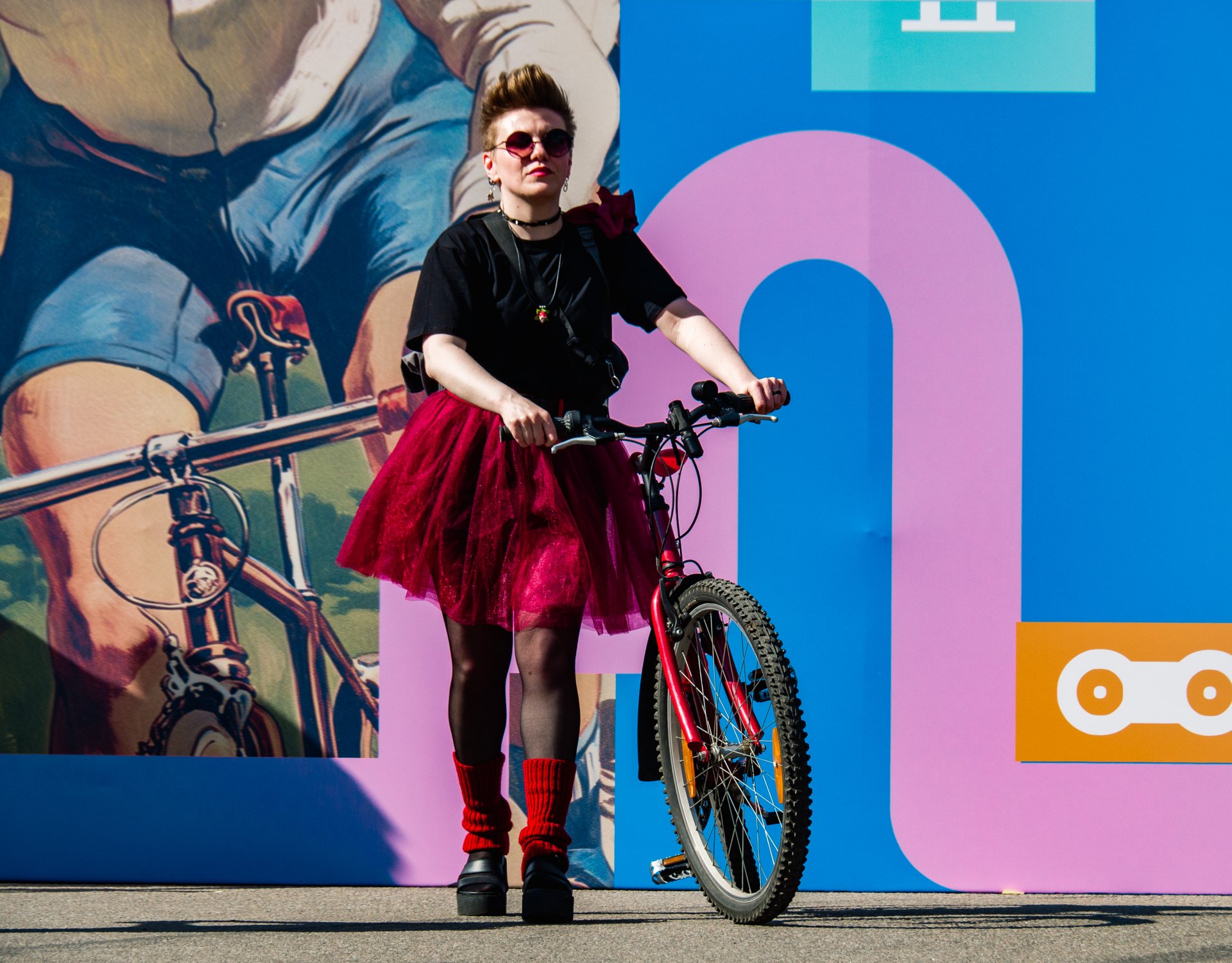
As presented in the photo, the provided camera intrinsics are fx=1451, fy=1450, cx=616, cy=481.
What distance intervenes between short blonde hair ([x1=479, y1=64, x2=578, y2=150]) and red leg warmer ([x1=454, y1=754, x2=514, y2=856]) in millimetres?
1331

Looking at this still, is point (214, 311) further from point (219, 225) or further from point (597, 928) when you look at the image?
point (597, 928)

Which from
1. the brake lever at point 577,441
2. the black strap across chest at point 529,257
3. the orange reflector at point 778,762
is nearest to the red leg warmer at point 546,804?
the orange reflector at point 778,762

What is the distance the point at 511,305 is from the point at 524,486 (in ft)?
1.27

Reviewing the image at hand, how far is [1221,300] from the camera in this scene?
3.61 m

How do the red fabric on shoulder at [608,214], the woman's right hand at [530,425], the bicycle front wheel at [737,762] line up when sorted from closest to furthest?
1. the bicycle front wheel at [737,762]
2. the woman's right hand at [530,425]
3. the red fabric on shoulder at [608,214]

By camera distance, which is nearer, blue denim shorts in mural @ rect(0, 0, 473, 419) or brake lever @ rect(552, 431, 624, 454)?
brake lever @ rect(552, 431, 624, 454)

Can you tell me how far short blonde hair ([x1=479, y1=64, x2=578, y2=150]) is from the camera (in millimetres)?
3047

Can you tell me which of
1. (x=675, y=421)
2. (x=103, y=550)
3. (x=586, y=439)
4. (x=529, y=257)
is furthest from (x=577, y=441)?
(x=103, y=550)

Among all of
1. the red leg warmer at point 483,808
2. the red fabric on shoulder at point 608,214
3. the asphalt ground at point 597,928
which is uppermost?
the red fabric on shoulder at point 608,214

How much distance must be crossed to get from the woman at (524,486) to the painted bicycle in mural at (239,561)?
0.60 meters

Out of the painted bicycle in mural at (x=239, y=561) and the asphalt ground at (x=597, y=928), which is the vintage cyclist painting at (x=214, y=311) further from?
the asphalt ground at (x=597, y=928)

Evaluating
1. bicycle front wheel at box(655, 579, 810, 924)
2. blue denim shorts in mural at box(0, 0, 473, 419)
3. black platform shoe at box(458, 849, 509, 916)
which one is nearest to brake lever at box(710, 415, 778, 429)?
bicycle front wheel at box(655, 579, 810, 924)

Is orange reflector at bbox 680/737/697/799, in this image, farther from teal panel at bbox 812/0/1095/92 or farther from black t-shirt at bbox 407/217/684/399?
teal panel at bbox 812/0/1095/92

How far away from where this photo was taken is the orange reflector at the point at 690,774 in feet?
9.49
